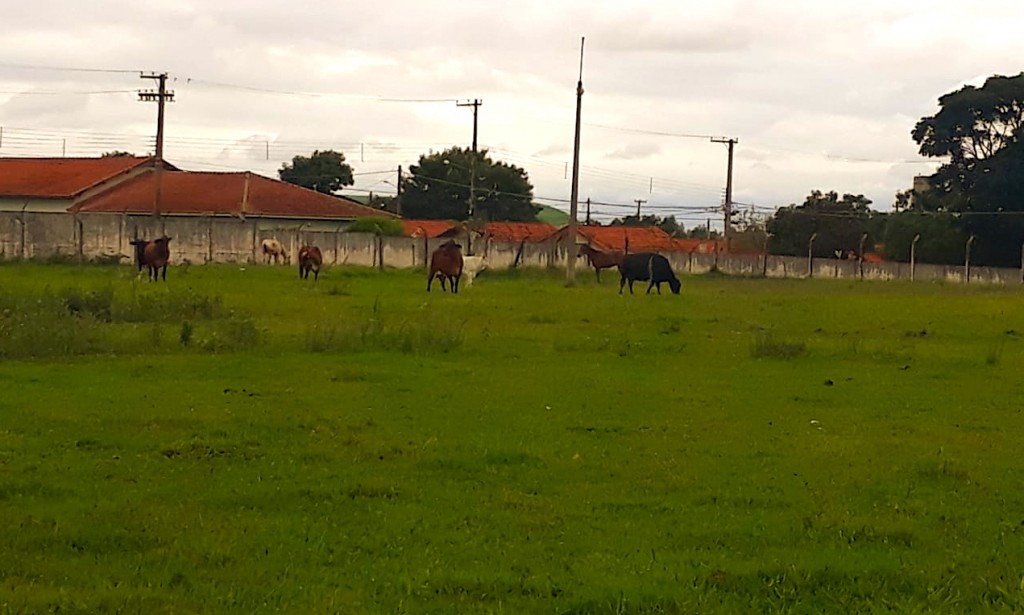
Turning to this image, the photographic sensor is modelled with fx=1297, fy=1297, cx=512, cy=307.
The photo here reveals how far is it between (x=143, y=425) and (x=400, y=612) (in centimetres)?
575

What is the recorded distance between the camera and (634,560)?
6.93m

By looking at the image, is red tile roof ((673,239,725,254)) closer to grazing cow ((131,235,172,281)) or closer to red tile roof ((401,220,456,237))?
red tile roof ((401,220,456,237))

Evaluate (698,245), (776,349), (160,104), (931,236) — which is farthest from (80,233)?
(931,236)

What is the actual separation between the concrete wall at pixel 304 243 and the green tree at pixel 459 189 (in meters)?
30.7

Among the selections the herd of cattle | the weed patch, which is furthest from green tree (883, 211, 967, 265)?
the weed patch

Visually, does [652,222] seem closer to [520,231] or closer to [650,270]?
[520,231]

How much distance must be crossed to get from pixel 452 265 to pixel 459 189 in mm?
54091

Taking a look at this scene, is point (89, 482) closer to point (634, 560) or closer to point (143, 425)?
point (143, 425)

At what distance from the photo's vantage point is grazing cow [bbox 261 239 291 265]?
160 ft

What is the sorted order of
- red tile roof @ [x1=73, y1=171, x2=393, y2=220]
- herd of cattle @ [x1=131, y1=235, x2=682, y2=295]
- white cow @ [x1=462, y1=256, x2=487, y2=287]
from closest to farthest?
herd of cattle @ [x1=131, y1=235, x2=682, y2=295]
white cow @ [x1=462, y1=256, x2=487, y2=287]
red tile roof @ [x1=73, y1=171, x2=393, y2=220]

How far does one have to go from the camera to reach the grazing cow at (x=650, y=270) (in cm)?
3622

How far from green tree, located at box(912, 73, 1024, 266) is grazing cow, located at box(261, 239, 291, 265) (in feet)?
105

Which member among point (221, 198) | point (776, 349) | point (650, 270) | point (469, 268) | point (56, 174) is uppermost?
point (56, 174)

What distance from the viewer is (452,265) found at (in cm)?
3275
